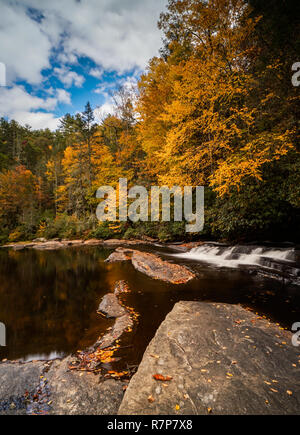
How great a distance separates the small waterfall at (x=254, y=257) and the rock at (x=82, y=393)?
6535mm

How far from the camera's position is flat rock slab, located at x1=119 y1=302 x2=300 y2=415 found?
5.66 feet

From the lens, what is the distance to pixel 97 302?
17.3 ft

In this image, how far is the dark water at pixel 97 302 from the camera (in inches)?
136

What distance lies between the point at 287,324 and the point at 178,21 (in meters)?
11.6

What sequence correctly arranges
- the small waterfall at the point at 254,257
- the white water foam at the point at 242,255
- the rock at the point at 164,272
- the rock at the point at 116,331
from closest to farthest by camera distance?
the rock at the point at 116,331, the rock at the point at 164,272, the small waterfall at the point at 254,257, the white water foam at the point at 242,255

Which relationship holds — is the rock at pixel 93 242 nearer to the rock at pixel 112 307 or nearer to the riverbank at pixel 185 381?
the rock at pixel 112 307

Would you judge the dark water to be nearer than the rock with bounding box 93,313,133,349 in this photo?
No

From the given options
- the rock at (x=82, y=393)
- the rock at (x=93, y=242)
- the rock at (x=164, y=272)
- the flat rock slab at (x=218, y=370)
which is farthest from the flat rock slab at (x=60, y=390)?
the rock at (x=93, y=242)

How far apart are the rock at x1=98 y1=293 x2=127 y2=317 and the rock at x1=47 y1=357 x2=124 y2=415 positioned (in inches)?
70.7

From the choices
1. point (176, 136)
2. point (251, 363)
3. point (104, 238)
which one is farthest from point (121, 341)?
point (104, 238)

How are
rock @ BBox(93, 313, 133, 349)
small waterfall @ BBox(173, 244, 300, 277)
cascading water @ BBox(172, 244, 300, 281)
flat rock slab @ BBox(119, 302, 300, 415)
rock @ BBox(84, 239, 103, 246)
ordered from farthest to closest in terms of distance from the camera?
rock @ BBox(84, 239, 103, 246)
small waterfall @ BBox(173, 244, 300, 277)
cascading water @ BBox(172, 244, 300, 281)
rock @ BBox(93, 313, 133, 349)
flat rock slab @ BBox(119, 302, 300, 415)

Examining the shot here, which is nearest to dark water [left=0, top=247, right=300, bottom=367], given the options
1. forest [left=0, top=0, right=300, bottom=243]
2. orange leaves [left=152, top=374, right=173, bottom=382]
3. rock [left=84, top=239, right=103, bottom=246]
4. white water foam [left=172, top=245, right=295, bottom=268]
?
orange leaves [left=152, top=374, right=173, bottom=382]

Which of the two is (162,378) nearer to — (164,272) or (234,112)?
(164,272)

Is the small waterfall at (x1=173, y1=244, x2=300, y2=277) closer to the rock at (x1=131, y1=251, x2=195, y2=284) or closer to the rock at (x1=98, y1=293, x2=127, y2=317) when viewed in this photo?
the rock at (x1=131, y1=251, x2=195, y2=284)
